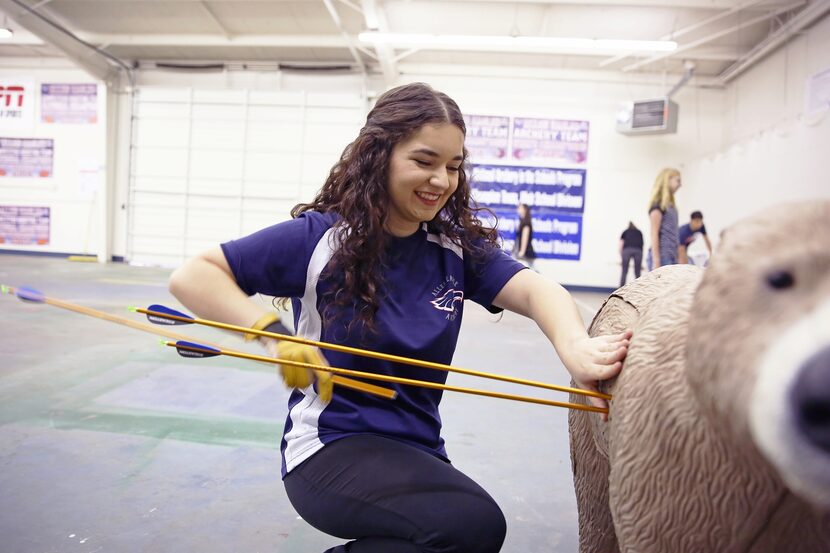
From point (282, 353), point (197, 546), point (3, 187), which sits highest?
point (3, 187)

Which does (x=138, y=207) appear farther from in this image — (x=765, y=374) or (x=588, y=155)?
(x=765, y=374)

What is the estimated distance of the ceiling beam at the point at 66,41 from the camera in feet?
25.7

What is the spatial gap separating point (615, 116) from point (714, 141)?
1.62m

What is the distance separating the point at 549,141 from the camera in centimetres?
930

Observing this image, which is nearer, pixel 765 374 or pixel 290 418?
pixel 765 374

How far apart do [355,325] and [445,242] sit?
0.32 m

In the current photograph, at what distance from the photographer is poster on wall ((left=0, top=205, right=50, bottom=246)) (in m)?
10.4

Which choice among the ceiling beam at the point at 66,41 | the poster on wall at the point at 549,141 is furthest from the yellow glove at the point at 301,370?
the ceiling beam at the point at 66,41

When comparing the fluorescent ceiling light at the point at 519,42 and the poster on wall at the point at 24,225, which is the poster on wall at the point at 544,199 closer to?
the fluorescent ceiling light at the point at 519,42

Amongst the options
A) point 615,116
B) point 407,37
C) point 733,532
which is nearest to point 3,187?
point 407,37

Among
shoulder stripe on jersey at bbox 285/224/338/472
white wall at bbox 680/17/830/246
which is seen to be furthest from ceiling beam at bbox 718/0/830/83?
shoulder stripe on jersey at bbox 285/224/338/472

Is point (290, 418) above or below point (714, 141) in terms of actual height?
below

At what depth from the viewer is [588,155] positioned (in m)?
9.28

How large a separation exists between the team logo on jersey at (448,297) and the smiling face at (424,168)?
163 mm
